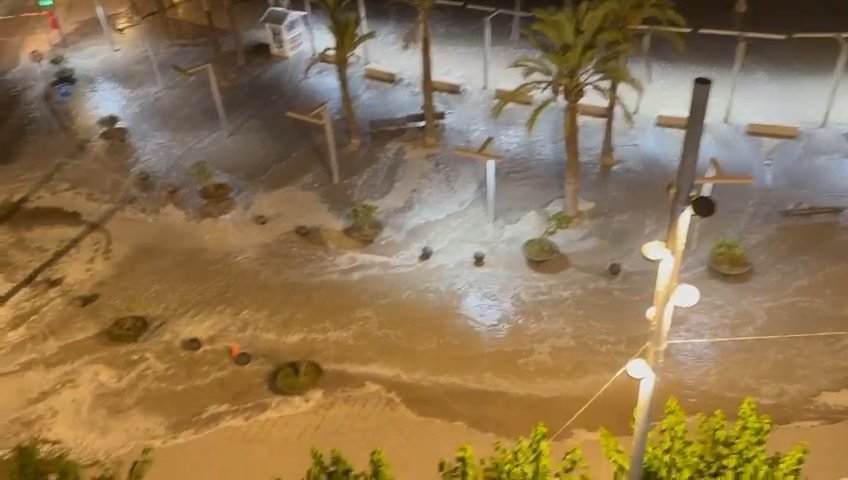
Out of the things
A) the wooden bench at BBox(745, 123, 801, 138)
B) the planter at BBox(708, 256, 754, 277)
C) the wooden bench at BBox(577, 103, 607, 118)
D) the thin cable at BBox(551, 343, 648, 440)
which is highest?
the wooden bench at BBox(577, 103, 607, 118)

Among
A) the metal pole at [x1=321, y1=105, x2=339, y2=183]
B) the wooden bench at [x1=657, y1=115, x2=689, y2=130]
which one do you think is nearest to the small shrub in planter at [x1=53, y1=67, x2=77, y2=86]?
the metal pole at [x1=321, y1=105, x2=339, y2=183]

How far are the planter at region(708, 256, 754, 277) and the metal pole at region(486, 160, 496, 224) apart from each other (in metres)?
4.95

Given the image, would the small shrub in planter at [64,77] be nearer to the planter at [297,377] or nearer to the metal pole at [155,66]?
the metal pole at [155,66]

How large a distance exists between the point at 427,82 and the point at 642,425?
14.1 meters

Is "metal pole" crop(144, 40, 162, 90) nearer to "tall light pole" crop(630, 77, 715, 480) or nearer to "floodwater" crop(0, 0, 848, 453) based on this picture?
"floodwater" crop(0, 0, 848, 453)

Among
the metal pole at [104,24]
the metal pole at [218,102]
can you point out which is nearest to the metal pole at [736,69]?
the metal pole at [218,102]

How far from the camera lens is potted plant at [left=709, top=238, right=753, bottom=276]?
1681 centimetres

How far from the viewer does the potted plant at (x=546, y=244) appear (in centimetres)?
1766

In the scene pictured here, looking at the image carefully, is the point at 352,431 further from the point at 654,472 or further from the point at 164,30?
the point at 164,30

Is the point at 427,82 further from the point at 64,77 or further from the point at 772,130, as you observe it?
the point at 64,77

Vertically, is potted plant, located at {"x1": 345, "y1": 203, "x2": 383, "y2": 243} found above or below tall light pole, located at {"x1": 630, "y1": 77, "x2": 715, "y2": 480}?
below

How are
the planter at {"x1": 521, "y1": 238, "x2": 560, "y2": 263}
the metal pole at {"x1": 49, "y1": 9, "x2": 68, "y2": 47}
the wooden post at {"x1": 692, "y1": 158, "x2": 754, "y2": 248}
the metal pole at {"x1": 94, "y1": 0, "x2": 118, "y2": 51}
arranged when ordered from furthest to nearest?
1. the metal pole at {"x1": 49, "y1": 9, "x2": 68, "y2": 47}
2. the metal pole at {"x1": 94, "y1": 0, "x2": 118, "y2": 51}
3. the planter at {"x1": 521, "y1": 238, "x2": 560, "y2": 263}
4. the wooden post at {"x1": 692, "y1": 158, "x2": 754, "y2": 248}

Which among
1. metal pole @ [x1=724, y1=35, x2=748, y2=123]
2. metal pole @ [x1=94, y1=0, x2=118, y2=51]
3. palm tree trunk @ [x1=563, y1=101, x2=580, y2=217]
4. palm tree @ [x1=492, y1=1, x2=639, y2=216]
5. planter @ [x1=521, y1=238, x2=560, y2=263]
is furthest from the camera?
metal pole @ [x1=94, y1=0, x2=118, y2=51]

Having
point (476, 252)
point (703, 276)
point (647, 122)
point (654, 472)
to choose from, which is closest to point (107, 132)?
point (476, 252)
